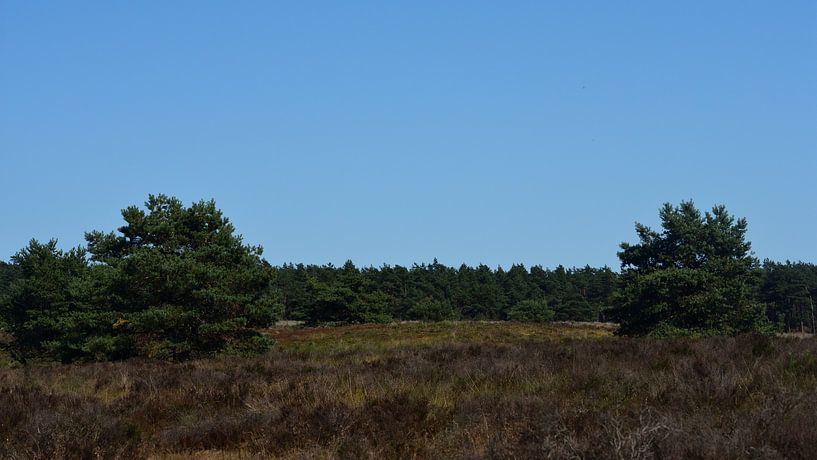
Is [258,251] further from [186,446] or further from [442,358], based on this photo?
[186,446]

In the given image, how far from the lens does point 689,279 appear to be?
30328 mm

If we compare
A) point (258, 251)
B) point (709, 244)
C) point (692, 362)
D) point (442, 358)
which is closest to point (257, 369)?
point (442, 358)

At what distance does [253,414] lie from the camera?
714 cm

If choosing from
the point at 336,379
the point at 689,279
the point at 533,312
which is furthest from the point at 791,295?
the point at 336,379

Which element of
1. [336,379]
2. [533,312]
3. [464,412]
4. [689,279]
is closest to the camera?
[464,412]

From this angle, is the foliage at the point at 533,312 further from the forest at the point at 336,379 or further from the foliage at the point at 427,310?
the forest at the point at 336,379

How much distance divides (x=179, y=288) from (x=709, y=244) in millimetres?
27369

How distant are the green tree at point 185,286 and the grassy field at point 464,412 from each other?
32.0 feet

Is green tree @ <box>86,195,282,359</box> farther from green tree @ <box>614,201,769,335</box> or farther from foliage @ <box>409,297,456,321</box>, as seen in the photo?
foliage @ <box>409,297,456,321</box>

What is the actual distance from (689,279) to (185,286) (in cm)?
2263

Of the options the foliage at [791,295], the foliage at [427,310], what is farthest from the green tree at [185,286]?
the foliage at [791,295]

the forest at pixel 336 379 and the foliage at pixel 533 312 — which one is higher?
the foliage at pixel 533 312

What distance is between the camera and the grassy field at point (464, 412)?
4.42m

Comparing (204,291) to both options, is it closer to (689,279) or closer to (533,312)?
(689,279)
